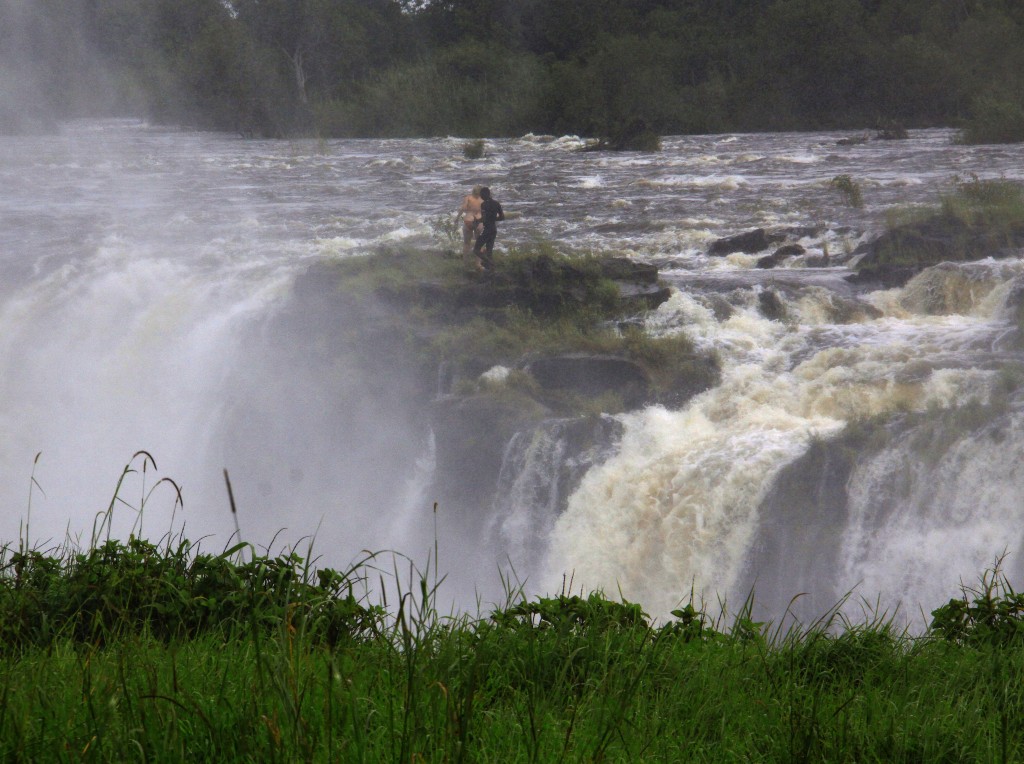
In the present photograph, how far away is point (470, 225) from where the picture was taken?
378 inches

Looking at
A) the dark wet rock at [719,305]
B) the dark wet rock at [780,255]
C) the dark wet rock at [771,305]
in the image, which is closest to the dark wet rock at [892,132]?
the dark wet rock at [780,255]

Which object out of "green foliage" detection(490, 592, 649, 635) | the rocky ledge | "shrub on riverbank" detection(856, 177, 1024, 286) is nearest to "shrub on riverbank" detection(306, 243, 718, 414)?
the rocky ledge

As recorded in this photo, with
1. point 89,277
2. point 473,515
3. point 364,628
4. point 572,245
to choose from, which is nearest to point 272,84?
point 89,277

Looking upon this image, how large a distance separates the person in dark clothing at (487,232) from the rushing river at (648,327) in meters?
0.48

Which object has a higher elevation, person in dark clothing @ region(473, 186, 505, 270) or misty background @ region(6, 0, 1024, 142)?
misty background @ region(6, 0, 1024, 142)

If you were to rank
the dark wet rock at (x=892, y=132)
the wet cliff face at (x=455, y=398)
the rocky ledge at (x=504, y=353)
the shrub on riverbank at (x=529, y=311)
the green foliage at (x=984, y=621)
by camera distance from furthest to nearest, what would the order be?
the dark wet rock at (x=892, y=132)
the shrub on riverbank at (x=529, y=311)
the rocky ledge at (x=504, y=353)
the wet cliff face at (x=455, y=398)
the green foliage at (x=984, y=621)

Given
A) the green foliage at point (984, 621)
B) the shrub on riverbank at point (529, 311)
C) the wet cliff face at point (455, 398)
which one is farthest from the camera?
the shrub on riverbank at point (529, 311)

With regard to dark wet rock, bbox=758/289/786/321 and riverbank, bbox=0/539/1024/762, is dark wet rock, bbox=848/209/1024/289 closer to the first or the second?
dark wet rock, bbox=758/289/786/321

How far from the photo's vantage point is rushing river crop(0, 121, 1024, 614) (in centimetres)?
607

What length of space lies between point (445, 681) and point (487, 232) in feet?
25.6

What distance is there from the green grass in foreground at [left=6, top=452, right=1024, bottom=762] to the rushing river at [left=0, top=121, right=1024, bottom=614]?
0.48 m

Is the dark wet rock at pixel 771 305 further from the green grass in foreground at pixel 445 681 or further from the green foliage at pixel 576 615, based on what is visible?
the green foliage at pixel 576 615

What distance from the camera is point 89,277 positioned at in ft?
36.4

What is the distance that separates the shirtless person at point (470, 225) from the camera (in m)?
9.16
